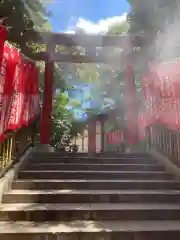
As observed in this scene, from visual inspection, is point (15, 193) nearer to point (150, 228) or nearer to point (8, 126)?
point (8, 126)

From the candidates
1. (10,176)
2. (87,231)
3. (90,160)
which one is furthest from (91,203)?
(90,160)

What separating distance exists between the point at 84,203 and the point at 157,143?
3898 millimetres

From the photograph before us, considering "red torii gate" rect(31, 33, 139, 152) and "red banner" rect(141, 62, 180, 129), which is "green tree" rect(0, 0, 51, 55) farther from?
"red banner" rect(141, 62, 180, 129)

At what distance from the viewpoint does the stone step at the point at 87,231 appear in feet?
11.9

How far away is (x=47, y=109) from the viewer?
1045 centimetres

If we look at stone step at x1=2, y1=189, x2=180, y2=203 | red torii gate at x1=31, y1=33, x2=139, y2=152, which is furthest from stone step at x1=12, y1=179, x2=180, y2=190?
red torii gate at x1=31, y1=33, x2=139, y2=152

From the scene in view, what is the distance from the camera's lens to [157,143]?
25.6 ft

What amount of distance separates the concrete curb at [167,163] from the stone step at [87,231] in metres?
2.02

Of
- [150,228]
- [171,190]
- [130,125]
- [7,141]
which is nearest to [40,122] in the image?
[130,125]

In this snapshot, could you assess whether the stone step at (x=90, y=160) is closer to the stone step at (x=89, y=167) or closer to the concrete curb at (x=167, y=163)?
the concrete curb at (x=167, y=163)

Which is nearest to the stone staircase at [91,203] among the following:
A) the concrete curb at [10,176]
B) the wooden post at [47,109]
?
the concrete curb at [10,176]

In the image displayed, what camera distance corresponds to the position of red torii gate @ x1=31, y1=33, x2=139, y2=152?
1009 centimetres

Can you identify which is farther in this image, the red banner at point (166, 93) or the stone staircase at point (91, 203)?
the red banner at point (166, 93)

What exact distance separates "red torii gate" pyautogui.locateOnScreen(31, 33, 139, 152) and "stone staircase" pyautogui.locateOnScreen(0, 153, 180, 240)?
157 inches
